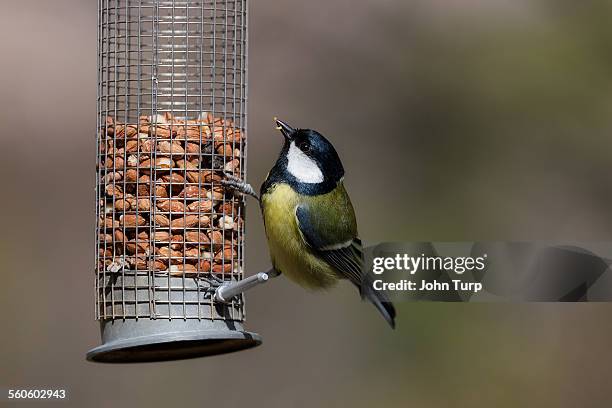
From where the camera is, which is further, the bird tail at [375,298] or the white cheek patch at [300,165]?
the bird tail at [375,298]

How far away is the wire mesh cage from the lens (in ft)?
18.3

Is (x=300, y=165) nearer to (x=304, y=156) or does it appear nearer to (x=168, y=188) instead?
(x=304, y=156)

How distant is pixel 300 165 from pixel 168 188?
1.92ft

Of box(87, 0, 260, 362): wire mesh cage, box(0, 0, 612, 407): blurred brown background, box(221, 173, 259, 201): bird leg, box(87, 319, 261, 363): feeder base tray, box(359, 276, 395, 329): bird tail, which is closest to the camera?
box(87, 319, 261, 363): feeder base tray

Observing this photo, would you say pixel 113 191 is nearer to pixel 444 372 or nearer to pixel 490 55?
pixel 444 372

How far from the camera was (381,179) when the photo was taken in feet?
31.0

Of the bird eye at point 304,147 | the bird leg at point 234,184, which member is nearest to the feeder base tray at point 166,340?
the bird leg at point 234,184

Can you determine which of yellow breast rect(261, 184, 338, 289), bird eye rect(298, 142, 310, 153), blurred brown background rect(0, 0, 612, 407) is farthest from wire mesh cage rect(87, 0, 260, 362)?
blurred brown background rect(0, 0, 612, 407)

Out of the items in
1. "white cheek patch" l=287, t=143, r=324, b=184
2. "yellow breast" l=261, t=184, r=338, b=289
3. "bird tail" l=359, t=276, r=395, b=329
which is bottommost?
"bird tail" l=359, t=276, r=395, b=329

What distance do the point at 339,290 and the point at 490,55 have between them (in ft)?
7.03

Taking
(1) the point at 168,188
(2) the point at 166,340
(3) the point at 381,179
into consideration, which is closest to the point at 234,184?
(1) the point at 168,188

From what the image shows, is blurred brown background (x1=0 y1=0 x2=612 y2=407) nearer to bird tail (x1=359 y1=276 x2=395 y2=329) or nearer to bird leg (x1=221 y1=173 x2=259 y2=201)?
bird tail (x1=359 y1=276 x2=395 y2=329)

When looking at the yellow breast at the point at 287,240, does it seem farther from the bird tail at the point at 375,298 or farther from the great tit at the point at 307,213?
the bird tail at the point at 375,298

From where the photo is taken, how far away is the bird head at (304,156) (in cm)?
579
